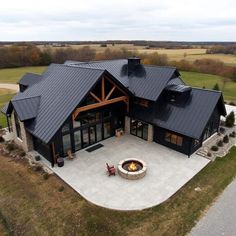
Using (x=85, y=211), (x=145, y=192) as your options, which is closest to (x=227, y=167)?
(x=145, y=192)

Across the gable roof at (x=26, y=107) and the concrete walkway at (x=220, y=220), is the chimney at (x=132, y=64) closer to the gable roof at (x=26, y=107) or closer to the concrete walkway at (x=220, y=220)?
the gable roof at (x=26, y=107)

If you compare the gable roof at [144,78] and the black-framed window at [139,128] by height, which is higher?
the gable roof at [144,78]

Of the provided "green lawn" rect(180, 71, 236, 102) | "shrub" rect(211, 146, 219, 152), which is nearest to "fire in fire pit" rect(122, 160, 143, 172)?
"shrub" rect(211, 146, 219, 152)

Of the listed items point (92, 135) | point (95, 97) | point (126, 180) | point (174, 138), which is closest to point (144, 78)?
point (95, 97)

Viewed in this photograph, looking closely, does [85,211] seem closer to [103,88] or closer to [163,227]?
[163,227]

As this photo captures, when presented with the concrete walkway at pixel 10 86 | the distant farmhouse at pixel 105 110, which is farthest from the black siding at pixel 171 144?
the concrete walkway at pixel 10 86

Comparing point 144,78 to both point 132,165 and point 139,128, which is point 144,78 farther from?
A: point 132,165
